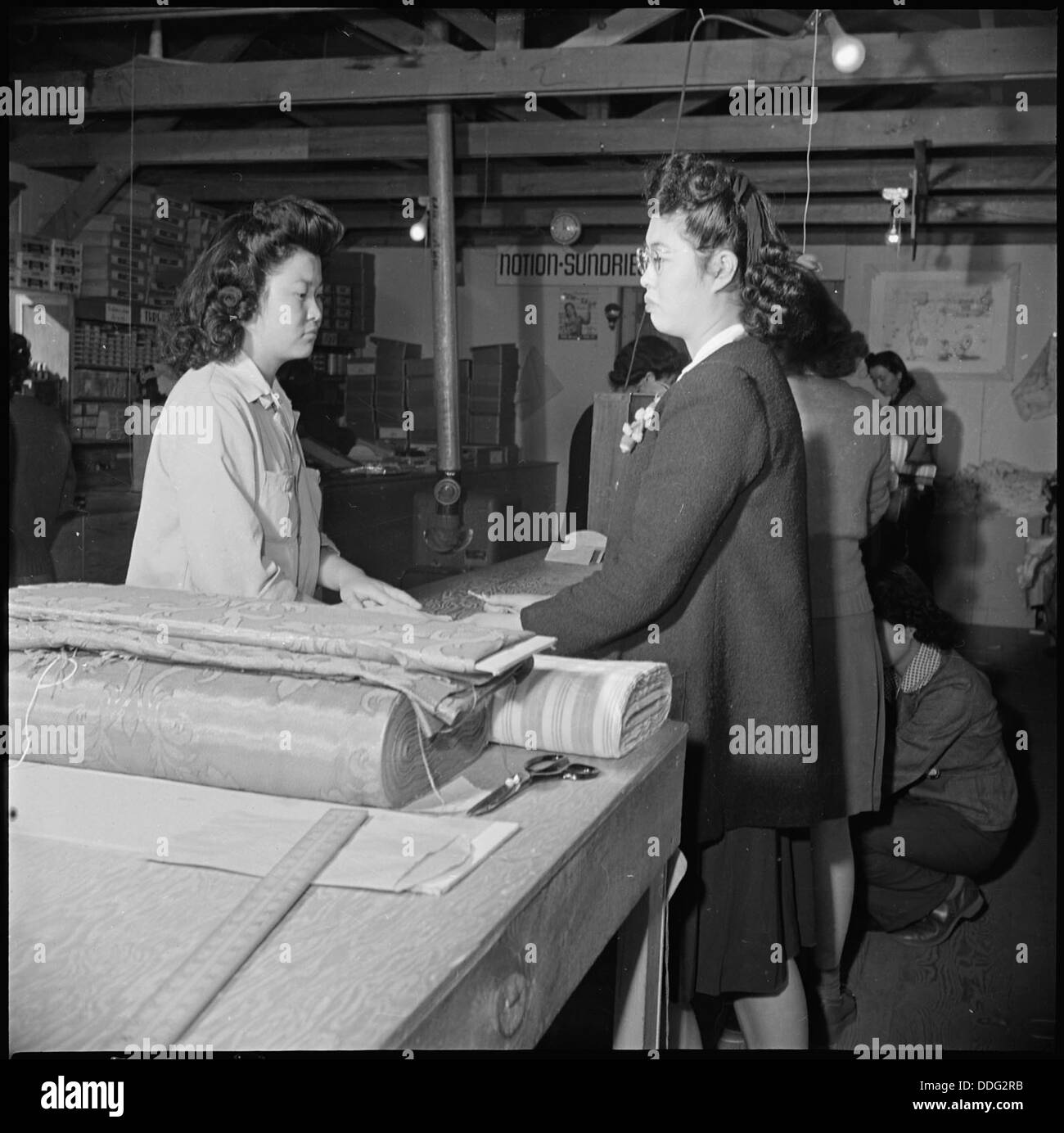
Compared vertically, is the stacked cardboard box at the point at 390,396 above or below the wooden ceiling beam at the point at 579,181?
below

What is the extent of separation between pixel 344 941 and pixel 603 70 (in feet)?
15.5

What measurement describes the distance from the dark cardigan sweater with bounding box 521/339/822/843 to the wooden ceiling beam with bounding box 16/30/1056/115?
3.56 m

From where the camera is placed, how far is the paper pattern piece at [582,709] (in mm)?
1328

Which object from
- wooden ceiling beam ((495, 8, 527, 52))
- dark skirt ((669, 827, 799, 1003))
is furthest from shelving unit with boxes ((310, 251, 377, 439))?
dark skirt ((669, 827, 799, 1003))

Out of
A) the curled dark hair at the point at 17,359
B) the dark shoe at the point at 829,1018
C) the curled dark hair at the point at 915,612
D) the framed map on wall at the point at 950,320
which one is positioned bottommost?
the dark shoe at the point at 829,1018

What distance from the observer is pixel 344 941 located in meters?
0.91

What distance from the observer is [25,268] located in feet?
22.1

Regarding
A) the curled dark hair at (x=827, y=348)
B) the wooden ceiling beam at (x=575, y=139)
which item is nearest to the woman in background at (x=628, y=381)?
the curled dark hair at (x=827, y=348)

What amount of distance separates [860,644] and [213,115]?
565cm

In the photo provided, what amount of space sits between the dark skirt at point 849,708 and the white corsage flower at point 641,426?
859 mm

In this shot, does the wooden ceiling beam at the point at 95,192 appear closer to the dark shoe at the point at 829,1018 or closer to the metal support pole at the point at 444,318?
the metal support pole at the point at 444,318
